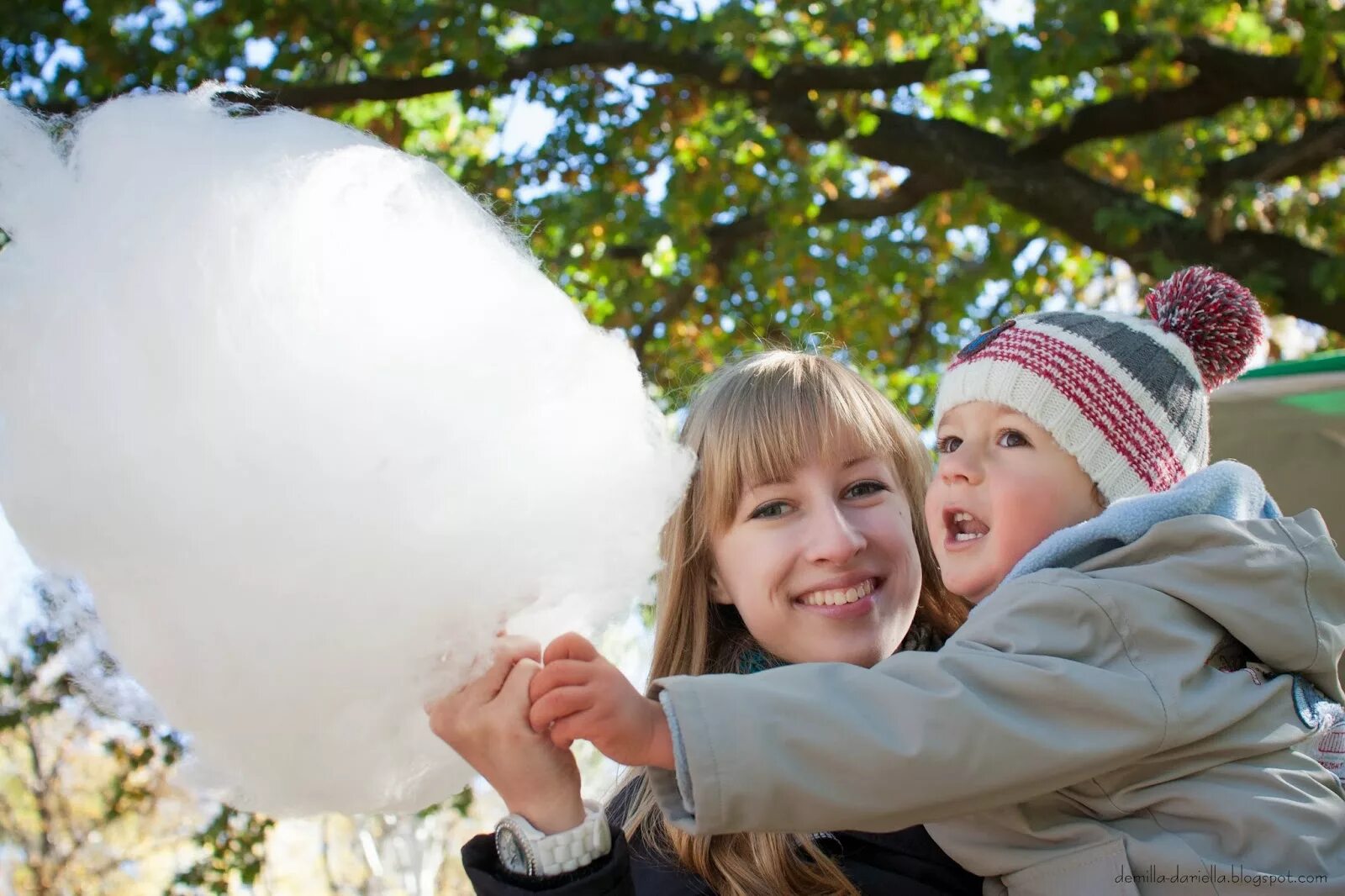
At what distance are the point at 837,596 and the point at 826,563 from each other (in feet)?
0.21

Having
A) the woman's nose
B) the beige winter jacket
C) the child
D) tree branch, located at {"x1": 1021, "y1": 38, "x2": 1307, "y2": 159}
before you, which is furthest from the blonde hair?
tree branch, located at {"x1": 1021, "y1": 38, "x2": 1307, "y2": 159}

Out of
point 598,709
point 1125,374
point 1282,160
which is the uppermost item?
point 1282,160

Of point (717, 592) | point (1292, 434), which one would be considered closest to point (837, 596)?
point (717, 592)

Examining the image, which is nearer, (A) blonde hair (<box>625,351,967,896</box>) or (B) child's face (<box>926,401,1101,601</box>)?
(B) child's face (<box>926,401,1101,601</box>)

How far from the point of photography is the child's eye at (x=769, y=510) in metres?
2.29

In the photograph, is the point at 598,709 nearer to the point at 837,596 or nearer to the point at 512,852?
the point at 512,852

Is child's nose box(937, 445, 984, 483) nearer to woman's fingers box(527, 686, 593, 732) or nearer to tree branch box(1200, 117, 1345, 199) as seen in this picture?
woman's fingers box(527, 686, 593, 732)

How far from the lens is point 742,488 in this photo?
7.55 ft

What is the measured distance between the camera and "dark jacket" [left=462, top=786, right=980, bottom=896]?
5.44 feet

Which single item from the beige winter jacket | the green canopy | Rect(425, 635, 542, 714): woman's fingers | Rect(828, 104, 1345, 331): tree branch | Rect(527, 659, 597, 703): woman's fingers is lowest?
the beige winter jacket

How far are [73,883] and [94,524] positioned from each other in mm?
9722

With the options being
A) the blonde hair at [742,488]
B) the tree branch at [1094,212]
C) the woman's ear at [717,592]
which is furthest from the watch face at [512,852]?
the tree branch at [1094,212]

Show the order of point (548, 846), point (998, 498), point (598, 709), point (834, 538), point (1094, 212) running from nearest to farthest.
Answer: point (598, 709) → point (548, 846) → point (998, 498) → point (834, 538) → point (1094, 212)

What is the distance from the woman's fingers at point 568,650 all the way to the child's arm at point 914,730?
9 cm
